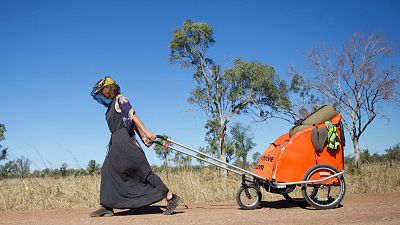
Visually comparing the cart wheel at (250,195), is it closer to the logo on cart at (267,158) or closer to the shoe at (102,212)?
the logo on cart at (267,158)

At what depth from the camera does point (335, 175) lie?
240 inches

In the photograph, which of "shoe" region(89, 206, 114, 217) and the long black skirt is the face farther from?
"shoe" region(89, 206, 114, 217)

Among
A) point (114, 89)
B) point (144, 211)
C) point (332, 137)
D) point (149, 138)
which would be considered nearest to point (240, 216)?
point (149, 138)

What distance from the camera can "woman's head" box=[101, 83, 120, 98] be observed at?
19.9 feet

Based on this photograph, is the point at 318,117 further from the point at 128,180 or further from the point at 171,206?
the point at 128,180

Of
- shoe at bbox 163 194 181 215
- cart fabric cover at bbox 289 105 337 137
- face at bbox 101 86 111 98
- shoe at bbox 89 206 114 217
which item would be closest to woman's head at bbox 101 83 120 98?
face at bbox 101 86 111 98

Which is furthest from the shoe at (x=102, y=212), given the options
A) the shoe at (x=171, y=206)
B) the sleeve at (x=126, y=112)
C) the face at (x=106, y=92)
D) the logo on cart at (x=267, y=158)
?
the logo on cart at (x=267, y=158)

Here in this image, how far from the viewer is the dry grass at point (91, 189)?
768 centimetres

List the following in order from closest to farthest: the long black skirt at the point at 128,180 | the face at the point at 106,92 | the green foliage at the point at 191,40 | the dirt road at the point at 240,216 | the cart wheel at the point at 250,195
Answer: the dirt road at the point at 240,216 → the long black skirt at the point at 128,180 → the face at the point at 106,92 → the cart wheel at the point at 250,195 → the green foliage at the point at 191,40

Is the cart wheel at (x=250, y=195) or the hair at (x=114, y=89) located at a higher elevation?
the hair at (x=114, y=89)

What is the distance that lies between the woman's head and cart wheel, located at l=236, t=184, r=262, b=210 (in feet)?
7.43

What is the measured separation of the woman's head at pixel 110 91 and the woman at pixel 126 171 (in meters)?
0.11

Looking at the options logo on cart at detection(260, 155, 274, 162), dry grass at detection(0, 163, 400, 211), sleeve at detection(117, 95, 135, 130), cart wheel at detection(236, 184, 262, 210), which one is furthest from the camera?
dry grass at detection(0, 163, 400, 211)

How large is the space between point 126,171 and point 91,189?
2.68 meters
